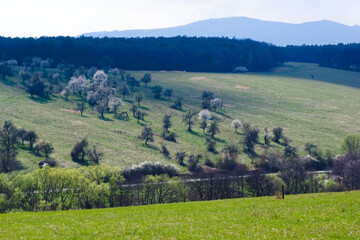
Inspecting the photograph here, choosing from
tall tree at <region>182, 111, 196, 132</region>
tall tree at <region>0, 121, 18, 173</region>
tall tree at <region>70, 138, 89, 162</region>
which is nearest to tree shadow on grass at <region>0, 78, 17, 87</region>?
tall tree at <region>0, 121, 18, 173</region>

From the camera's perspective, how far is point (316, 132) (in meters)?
120

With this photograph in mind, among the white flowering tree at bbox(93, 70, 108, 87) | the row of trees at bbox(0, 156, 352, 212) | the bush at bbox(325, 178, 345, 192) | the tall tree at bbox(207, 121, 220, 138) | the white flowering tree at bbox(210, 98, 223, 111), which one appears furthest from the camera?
the white flowering tree at bbox(93, 70, 108, 87)

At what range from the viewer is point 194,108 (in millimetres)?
143250

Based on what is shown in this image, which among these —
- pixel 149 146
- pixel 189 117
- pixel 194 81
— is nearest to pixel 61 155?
pixel 149 146

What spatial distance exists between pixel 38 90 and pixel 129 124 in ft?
148

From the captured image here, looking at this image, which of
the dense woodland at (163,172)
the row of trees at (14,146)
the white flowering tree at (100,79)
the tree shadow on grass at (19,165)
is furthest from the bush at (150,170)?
the white flowering tree at (100,79)

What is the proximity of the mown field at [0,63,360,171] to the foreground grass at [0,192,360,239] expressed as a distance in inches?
2069

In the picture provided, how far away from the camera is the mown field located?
9650 cm

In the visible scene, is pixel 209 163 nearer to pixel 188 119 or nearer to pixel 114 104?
pixel 188 119

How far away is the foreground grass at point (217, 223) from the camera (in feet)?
67.5

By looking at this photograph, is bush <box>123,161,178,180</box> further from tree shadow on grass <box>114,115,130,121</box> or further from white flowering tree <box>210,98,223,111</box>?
white flowering tree <box>210,98,223,111</box>

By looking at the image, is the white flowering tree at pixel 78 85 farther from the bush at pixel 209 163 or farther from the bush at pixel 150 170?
the bush at pixel 209 163

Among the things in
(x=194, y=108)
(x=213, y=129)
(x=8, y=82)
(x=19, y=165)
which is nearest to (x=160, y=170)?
(x=19, y=165)

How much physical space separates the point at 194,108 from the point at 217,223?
393ft
